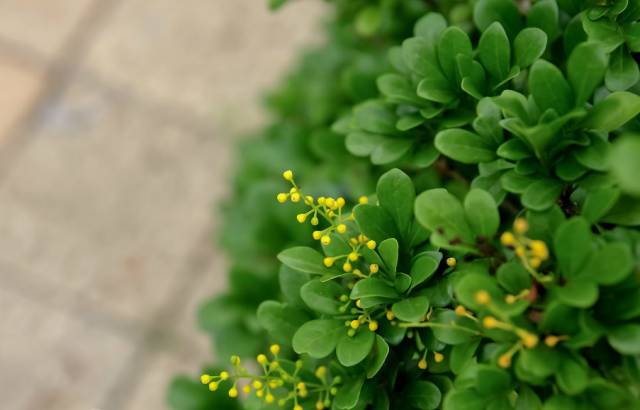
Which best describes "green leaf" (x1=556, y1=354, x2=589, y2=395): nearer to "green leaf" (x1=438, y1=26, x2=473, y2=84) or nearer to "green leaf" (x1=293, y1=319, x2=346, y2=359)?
"green leaf" (x1=293, y1=319, x2=346, y2=359)

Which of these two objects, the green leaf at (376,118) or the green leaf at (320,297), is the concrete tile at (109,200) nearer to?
the green leaf at (376,118)

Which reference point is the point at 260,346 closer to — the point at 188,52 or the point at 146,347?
the point at 146,347

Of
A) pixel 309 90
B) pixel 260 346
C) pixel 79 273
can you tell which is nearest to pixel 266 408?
pixel 260 346

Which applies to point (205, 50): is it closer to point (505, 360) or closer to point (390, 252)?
point (390, 252)

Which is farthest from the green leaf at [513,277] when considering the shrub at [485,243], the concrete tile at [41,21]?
the concrete tile at [41,21]

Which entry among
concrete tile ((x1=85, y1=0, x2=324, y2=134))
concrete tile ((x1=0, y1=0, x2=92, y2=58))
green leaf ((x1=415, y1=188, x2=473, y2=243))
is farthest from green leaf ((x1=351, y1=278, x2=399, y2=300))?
concrete tile ((x1=0, y1=0, x2=92, y2=58))

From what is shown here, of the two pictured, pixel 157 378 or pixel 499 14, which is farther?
pixel 157 378

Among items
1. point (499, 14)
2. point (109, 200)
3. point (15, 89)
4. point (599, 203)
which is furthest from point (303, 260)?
point (15, 89)
